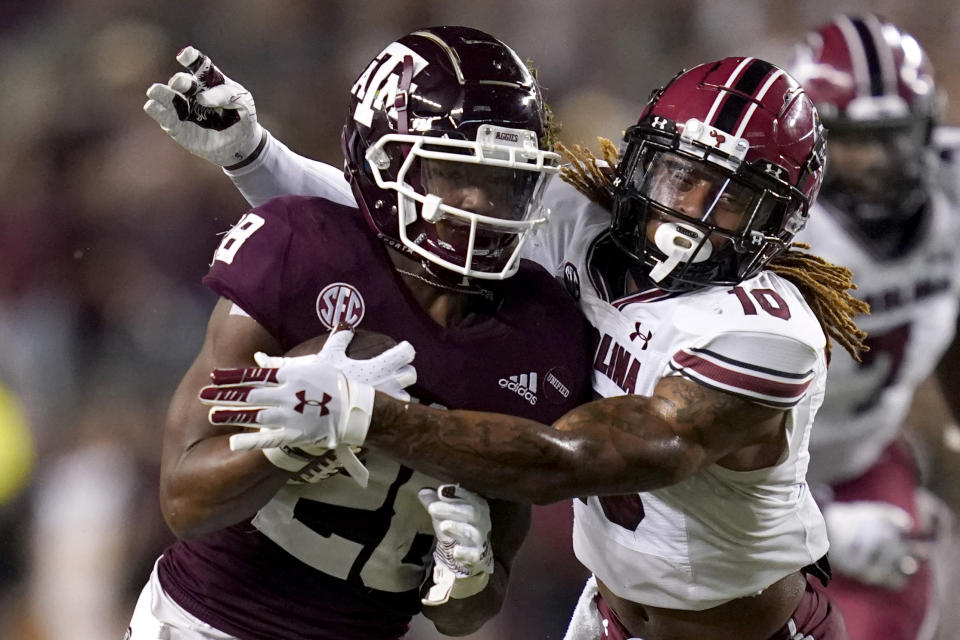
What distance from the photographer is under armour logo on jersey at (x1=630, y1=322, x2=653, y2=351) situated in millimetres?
1854

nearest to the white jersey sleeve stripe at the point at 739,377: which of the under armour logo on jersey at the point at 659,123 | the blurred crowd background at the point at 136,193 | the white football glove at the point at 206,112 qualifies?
the under armour logo on jersey at the point at 659,123

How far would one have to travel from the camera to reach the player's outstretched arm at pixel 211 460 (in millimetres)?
1574

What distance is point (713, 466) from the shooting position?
1870 millimetres

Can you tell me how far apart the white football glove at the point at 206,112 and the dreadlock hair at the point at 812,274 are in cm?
55

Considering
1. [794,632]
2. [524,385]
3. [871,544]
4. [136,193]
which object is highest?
[524,385]

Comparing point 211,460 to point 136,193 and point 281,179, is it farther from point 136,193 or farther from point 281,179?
point 136,193

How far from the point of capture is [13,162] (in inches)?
143

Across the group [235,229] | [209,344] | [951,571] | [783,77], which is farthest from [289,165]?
[951,571]

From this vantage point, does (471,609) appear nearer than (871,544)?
Yes

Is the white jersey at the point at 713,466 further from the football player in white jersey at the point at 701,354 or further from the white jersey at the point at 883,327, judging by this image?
the white jersey at the point at 883,327

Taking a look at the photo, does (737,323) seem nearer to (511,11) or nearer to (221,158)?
(221,158)

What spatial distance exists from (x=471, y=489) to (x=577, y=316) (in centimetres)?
41

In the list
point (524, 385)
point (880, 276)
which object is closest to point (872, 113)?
point (880, 276)

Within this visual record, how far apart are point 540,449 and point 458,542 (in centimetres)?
19
